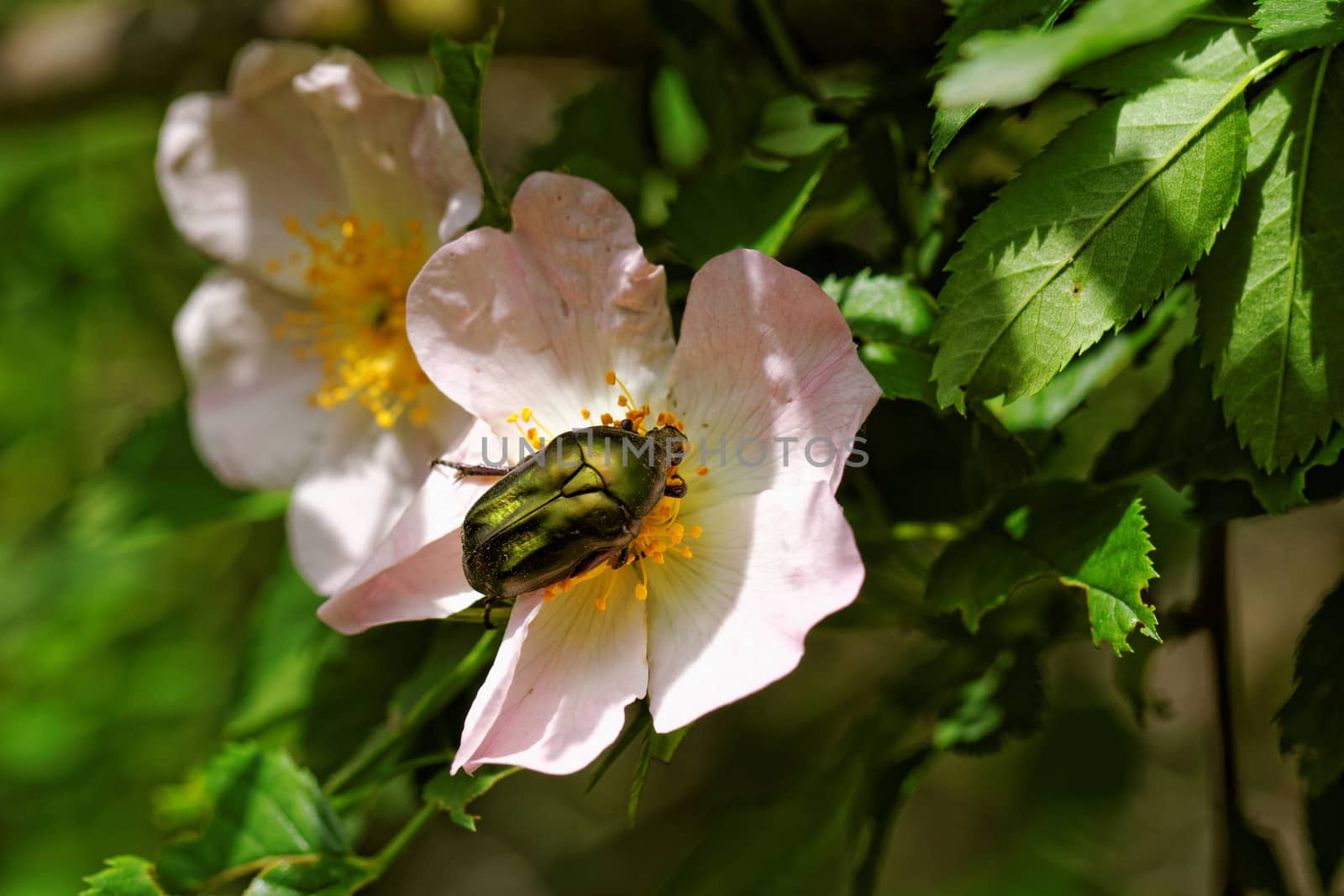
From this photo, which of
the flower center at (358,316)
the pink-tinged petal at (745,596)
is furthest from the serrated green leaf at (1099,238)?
the flower center at (358,316)

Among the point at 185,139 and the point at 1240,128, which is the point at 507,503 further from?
the point at 185,139

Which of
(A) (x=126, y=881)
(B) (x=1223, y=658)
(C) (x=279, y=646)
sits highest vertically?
(B) (x=1223, y=658)

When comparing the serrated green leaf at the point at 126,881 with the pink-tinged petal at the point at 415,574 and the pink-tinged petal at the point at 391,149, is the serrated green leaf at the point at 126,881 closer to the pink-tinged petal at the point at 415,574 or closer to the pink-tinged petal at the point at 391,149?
the pink-tinged petal at the point at 415,574

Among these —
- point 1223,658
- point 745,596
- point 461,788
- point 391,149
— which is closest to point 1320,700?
point 1223,658

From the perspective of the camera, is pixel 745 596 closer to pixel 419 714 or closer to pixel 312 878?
pixel 419 714

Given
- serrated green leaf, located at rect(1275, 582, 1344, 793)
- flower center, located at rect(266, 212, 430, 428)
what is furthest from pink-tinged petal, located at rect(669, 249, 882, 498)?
serrated green leaf, located at rect(1275, 582, 1344, 793)

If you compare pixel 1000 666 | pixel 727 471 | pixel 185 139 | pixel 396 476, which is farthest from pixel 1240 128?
pixel 185 139
